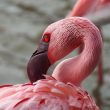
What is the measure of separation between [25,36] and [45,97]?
3.60 meters

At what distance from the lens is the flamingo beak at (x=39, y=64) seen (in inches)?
164

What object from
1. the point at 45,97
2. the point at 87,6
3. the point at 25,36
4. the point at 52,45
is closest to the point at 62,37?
the point at 52,45

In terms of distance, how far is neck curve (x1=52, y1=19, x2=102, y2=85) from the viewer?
4133 mm

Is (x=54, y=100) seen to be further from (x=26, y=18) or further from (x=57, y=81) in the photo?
(x=26, y=18)

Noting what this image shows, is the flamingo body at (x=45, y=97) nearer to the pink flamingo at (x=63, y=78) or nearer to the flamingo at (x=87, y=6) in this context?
the pink flamingo at (x=63, y=78)

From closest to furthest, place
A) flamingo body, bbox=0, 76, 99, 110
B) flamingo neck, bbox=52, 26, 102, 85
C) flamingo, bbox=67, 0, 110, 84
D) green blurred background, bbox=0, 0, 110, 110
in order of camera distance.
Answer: flamingo body, bbox=0, 76, 99, 110
flamingo neck, bbox=52, 26, 102, 85
flamingo, bbox=67, 0, 110, 84
green blurred background, bbox=0, 0, 110, 110

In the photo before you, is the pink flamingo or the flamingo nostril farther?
the flamingo nostril

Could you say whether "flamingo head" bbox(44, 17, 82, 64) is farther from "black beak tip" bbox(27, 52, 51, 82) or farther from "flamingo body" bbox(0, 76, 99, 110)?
"flamingo body" bbox(0, 76, 99, 110)

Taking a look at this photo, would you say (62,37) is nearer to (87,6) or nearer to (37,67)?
(37,67)

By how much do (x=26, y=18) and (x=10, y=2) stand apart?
534 millimetres

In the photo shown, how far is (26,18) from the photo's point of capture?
26.1ft

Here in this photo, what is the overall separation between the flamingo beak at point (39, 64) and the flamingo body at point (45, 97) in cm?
17

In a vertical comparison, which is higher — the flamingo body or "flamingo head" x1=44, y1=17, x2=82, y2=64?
"flamingo head" x1=44, y1=17, x2=82, y2=64

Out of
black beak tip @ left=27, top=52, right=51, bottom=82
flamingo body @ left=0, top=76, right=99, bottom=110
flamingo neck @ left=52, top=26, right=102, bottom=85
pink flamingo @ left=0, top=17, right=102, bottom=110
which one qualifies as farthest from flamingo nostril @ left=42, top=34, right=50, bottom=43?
flamingo body @ left=0, top=76, right=99, bottom=110
